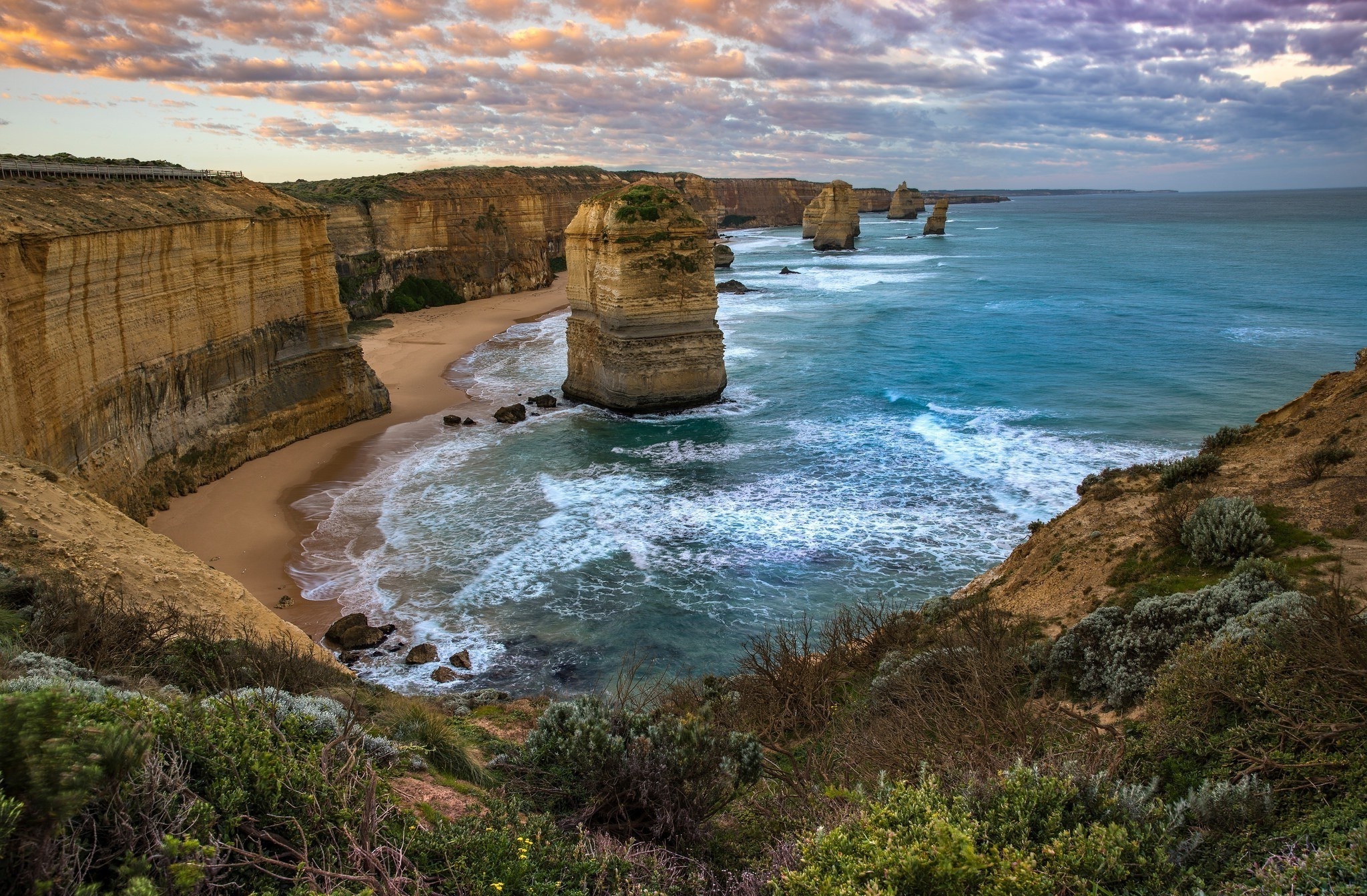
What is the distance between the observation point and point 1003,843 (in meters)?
4.54

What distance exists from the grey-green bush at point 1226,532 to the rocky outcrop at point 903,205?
157683 millimetres

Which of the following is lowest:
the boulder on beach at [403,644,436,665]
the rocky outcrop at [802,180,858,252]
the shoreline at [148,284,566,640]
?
the boulder on beach at [403,644,436,665]

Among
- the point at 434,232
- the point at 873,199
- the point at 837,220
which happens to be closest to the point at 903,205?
the point at 873,199

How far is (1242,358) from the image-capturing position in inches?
1292

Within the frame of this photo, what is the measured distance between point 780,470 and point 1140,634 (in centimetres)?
1478

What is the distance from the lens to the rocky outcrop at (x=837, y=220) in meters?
92.4

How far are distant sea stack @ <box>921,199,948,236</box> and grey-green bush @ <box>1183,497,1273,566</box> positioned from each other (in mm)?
110186

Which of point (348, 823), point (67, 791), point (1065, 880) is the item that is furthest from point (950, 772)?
point (67, 791)

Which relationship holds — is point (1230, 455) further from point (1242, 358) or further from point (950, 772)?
point (1242, 358)

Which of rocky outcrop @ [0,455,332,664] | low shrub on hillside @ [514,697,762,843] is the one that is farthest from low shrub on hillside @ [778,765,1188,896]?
rocky outcrop @ [0,455,332,664]

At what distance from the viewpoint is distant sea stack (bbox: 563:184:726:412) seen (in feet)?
87.6

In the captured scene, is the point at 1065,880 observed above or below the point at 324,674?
above

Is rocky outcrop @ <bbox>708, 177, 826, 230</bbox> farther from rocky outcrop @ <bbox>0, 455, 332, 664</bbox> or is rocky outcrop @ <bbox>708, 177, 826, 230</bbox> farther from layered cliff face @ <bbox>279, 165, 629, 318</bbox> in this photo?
rocky outcrop @ <bbox>0, 455, 332, 664</bbox>

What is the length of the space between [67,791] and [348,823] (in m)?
1.35
